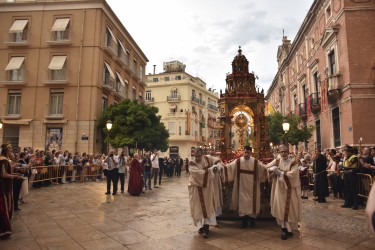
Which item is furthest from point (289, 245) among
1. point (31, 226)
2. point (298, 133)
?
point (298, 133)

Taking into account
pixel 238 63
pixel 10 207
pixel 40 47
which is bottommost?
pixel 10 207

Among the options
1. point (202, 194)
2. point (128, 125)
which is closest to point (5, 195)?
point (202, 194)

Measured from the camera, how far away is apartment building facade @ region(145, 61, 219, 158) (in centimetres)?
4750

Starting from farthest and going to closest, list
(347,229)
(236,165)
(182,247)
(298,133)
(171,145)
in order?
1. (171,145)
2. (298,133)
3. (236,165)
4. (347,229)
5. (182,247)

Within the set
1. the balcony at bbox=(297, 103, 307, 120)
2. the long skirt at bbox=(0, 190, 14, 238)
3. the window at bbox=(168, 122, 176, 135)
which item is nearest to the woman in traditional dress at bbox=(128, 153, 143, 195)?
the long skirt at bbox=(0, 190, 14, 238)

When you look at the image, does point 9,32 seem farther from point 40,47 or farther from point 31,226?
point 31,226

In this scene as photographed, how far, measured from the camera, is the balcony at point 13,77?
2325cm

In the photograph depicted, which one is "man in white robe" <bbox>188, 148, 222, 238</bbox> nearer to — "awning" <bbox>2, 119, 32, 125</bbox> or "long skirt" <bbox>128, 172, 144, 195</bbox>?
"long skirt" <bbox>128, 172, 144, 195</bbox>

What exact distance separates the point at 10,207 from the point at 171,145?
41620 mm

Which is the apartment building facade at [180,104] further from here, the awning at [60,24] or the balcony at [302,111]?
the awning at [60,24]

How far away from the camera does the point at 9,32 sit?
23609 millimetres

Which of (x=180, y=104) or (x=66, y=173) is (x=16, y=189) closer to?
(x=66, y=173)

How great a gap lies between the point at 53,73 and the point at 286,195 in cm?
2258

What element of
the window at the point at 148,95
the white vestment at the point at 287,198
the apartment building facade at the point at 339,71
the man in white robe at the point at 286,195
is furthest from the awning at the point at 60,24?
the window at the point at 148,95
